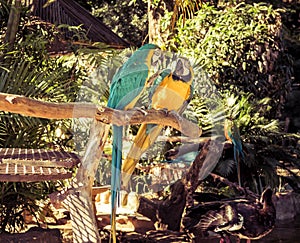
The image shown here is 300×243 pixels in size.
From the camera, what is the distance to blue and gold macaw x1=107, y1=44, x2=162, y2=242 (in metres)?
2.97

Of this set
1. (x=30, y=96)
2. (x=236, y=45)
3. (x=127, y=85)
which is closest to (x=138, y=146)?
(x=127, y=85)

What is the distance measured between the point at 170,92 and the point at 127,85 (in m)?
0.76

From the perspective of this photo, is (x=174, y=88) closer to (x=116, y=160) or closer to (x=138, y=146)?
(x=138, y=146)

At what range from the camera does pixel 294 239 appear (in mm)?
5367

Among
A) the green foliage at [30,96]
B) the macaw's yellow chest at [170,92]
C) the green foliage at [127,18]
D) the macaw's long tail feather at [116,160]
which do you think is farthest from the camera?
the green foliage at [127,18]

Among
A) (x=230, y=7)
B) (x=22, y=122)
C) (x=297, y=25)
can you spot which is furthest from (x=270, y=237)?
(x=297, y=25)

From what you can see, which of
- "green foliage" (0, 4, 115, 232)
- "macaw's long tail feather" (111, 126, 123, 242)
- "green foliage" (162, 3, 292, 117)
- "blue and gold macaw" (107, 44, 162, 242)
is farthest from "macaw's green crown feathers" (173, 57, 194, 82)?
"green foliage" (162, 3, 292, 117)

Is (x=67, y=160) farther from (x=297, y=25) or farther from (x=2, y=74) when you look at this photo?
(x=297, y=25)

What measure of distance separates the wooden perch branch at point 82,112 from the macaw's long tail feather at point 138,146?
0.29m

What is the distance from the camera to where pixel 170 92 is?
410cm

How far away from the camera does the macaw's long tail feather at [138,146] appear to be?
3.50 meters

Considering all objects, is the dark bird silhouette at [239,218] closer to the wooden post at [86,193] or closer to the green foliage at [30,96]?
the wooden post at [86,193]

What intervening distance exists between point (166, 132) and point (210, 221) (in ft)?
13.8

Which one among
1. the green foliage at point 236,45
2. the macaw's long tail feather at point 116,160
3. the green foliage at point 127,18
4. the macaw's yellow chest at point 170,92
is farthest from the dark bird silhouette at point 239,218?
the green foliage at point 127,18
